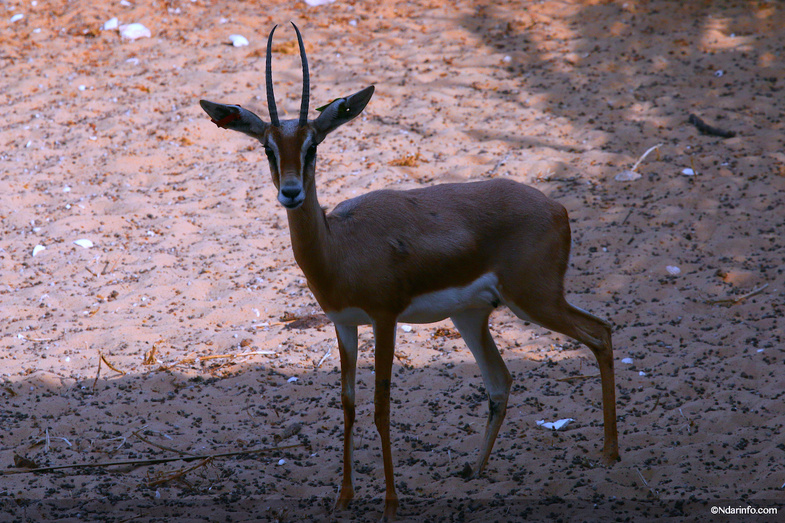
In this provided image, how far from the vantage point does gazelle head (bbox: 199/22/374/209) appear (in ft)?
10.9

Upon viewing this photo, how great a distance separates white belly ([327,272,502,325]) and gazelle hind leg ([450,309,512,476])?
0.79 ft

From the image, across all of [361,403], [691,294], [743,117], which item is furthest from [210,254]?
[743,117]

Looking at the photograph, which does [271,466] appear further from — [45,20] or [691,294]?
[45,20]

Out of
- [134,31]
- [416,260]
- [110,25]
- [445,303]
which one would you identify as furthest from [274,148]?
[110,25]

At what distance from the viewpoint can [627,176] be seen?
693cm

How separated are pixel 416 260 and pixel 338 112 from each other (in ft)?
2.67

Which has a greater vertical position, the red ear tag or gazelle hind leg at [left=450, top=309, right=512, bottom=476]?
the red ear tag

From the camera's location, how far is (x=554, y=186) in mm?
6922

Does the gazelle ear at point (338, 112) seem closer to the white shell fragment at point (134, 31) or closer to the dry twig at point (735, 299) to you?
the dry twig at point (735, 299)

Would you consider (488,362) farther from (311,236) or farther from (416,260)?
(311,236)

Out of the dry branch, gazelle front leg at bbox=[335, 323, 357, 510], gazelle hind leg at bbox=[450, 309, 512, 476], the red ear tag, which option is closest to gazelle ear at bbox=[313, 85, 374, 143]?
the red ear tag

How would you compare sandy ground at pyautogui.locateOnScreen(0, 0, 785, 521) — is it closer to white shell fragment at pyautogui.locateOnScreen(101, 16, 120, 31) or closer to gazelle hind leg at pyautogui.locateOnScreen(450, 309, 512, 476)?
white shell fragment at pyautogui.locateOnScreen(101, 16, 120, 31)

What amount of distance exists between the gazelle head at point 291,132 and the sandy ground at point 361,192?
1601 mm

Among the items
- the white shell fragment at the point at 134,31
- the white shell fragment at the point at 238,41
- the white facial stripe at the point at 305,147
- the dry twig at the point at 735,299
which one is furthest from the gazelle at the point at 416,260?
the white shell fragment at the point at 134,31
